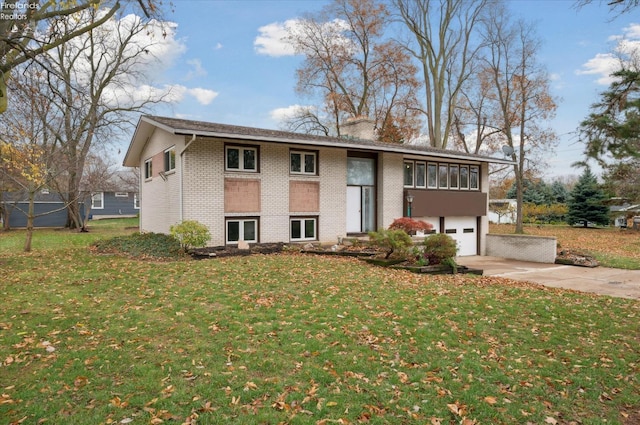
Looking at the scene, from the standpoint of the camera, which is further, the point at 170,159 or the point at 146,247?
the point at 170,159

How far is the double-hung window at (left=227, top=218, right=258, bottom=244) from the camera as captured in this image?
45.1 ft

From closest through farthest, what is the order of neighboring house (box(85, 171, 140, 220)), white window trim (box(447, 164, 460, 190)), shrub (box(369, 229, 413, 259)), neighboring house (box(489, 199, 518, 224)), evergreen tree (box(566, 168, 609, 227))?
1. shrub (box(369, 229, 413, 259))
2. white window trim (box(447, 164, 460, 190))
3. evergreen tree (box(566, 168, 609, 227))
4. neighboring house (box(489, 199, 518, 224))
5. neighboring house (box(85, 171, 140, 220))

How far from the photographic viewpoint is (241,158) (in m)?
13.9

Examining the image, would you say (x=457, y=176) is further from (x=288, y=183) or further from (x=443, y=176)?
(x=288, y=183)

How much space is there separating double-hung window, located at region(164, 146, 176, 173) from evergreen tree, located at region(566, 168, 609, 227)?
34881 millimetres

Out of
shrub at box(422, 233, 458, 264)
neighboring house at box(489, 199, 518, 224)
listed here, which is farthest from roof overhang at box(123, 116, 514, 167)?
neighboring house at box(489, 199, 518, 224)

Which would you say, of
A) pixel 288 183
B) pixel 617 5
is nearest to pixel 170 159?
pixel 288 183

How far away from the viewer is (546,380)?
4527mm

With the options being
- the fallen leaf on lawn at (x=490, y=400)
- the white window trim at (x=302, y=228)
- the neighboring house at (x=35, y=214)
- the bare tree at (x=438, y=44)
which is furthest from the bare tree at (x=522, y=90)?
the neighboring house at (x=35, y=214)

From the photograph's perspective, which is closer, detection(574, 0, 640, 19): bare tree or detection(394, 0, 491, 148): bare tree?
detection(574, 0, 640, 19): bare tree

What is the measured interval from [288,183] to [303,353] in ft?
34.1

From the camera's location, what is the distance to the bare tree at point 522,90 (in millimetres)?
27266

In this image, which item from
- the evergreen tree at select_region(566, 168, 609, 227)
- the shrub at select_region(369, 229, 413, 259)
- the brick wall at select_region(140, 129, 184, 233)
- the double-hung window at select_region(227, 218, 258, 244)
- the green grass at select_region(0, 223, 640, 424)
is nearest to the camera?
the green grass at select_region(0, 223, 640, 424)

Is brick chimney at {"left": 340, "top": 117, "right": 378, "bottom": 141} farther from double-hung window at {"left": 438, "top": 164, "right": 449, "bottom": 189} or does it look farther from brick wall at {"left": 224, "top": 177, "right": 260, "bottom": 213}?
brick wall at {"left": 224, "top": 177, "right": 260, "bottom": 213}
